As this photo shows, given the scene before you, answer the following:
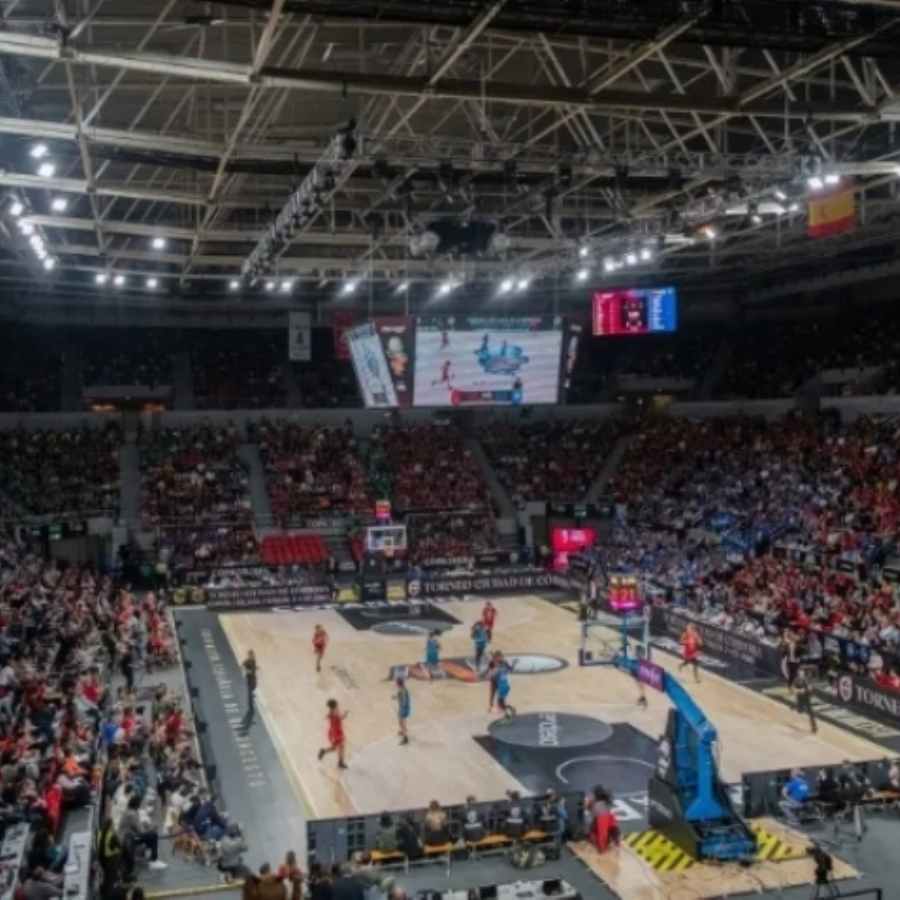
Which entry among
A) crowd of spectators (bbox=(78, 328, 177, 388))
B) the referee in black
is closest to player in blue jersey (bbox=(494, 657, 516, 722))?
the referee in black

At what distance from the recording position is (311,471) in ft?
149

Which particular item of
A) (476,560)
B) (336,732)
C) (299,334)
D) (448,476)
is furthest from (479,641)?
(448,476)

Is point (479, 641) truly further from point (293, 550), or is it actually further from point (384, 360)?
point (293, 550)

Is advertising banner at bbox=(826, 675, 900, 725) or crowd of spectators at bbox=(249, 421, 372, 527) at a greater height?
crowd of spectators at bbox=(249, 421, 372, 527)

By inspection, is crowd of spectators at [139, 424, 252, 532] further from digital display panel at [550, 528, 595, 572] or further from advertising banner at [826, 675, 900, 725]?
advertising banner at [826, 675, 900, 725]

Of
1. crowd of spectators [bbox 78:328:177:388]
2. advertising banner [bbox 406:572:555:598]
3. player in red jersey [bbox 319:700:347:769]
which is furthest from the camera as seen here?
crowd of spectators [bbox 78:328:177:388]

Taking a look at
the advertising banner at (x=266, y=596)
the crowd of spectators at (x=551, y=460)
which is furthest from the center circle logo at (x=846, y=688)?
the crowd of spectators at (x=551, y=460)

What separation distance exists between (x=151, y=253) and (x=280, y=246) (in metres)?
7.11

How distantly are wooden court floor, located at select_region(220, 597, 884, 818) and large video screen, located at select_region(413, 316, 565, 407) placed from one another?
21.7 ft

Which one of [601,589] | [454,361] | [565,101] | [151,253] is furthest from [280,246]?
[601,589]

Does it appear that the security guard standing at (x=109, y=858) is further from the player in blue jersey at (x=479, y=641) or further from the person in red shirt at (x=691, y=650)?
the person in red shirt at (x=691, y=650)

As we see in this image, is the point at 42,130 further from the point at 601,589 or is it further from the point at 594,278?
the point at 594,278

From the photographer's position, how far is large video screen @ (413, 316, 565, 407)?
88.1 feet

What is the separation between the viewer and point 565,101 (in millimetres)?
16688
